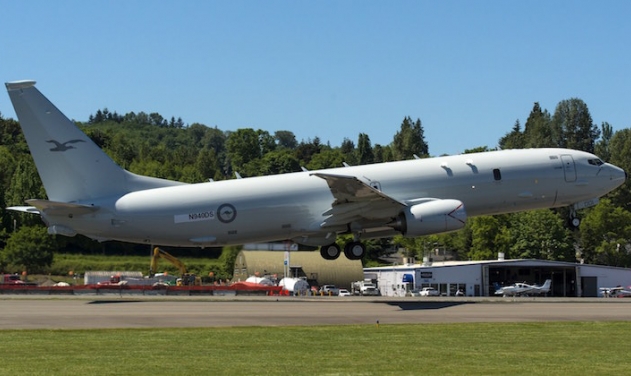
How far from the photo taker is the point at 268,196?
168ft

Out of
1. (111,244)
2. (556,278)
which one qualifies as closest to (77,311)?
(556,278)

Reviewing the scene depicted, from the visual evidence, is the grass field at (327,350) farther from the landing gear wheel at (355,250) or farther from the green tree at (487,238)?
the green tree at (487,238)

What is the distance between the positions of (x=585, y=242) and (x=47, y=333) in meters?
109

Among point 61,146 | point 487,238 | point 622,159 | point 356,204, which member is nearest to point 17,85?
point 61,146

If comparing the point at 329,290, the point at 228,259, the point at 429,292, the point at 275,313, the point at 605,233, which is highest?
the point at 605,233

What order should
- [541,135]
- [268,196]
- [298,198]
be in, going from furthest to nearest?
[541,135] < [298,198] < [268,196]

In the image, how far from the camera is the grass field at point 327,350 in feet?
75.5

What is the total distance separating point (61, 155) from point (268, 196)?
454 inches

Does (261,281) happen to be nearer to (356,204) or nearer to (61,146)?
(356,204)

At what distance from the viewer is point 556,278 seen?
277ft

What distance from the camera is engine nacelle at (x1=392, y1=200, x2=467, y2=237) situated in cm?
4909

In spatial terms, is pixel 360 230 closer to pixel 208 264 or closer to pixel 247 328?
pixel 247 328

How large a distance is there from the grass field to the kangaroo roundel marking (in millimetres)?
17135

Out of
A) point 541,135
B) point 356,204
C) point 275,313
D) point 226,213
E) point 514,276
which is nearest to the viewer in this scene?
point 275,313
